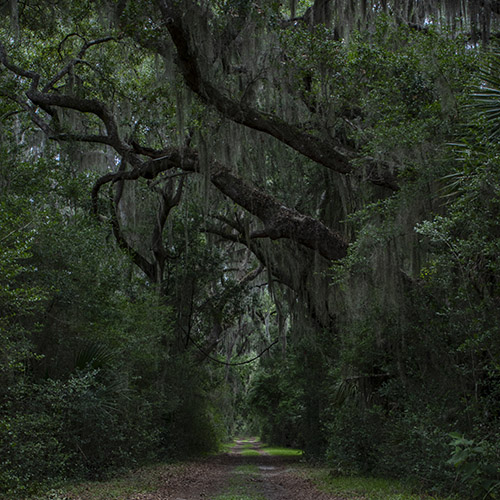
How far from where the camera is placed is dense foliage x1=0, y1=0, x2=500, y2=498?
6770 mm

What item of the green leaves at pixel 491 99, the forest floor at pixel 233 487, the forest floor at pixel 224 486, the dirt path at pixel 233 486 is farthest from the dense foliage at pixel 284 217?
the dirt path at pixel 233 486

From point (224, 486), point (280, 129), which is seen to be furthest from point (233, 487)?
point (280, 129)

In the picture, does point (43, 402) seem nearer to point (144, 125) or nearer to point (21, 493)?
point (21, 493)

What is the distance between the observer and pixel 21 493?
657 cm

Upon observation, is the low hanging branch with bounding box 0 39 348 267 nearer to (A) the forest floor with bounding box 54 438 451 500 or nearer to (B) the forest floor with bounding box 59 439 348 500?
(A) the forest floor with bounding box 54 438 451 500

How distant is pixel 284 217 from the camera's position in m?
9.94

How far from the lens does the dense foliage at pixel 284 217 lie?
6.77 m

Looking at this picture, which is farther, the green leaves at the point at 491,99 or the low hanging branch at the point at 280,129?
the low hanging branch at the point at 280,129

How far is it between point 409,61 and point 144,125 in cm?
676

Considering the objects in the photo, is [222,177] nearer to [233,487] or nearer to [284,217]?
[284,217]

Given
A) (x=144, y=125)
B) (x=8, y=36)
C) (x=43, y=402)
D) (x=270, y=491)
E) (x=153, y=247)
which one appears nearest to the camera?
(x=43, y=402)

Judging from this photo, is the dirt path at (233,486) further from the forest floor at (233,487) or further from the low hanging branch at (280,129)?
the low hanging branch at (280,129)

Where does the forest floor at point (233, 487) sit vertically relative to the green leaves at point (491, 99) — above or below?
below

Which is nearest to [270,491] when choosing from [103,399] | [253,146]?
[103,399]
